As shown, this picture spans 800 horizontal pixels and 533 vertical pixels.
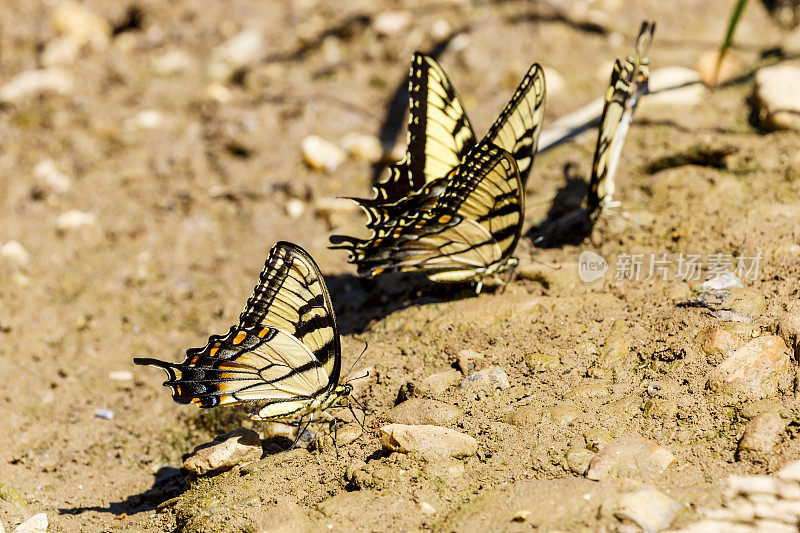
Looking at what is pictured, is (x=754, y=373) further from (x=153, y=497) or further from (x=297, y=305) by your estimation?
(x=153, y=497)

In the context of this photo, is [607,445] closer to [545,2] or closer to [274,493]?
[274,493]

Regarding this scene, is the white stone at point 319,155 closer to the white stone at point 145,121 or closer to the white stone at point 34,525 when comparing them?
the white stone at point 145,121

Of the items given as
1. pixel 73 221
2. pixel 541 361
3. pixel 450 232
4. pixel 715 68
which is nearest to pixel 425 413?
pixel 541 361

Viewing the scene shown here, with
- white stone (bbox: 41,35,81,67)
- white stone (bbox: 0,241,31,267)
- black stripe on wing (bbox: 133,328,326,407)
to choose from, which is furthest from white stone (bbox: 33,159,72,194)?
black stripe on wing (bbox: 133,328,326,407)

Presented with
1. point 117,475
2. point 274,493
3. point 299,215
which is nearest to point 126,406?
point 117,475

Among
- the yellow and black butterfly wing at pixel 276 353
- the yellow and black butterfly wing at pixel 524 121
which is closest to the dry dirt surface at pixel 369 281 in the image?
the yellow and black butterfly wing at pixel 276 353

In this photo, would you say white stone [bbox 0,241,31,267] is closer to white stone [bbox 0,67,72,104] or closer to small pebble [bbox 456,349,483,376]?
white stone [bbox 0,67,72,104]
